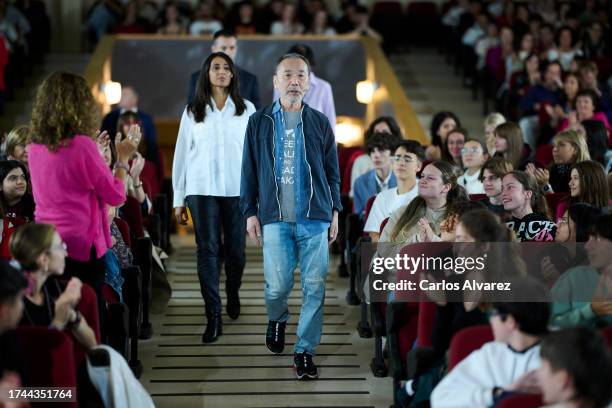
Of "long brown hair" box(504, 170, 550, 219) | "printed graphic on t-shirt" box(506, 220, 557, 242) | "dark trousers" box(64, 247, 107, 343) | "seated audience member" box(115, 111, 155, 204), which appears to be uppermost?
"seated audience member" box(115, 111, 155, 204)

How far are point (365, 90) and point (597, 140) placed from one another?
340 cm

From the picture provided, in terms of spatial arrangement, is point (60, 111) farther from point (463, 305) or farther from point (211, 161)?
point (463, 305)

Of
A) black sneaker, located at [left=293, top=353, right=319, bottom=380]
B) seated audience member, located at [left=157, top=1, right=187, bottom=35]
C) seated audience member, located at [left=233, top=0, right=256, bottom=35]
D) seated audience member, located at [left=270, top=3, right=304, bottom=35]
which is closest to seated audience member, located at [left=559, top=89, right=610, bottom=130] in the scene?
black sneaker, located at [left=293, top=353, right=319, bottom=380]

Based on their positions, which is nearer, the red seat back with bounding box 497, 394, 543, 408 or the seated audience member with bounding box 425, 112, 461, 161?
the red seat back with bounding box 497, 394, 543, 408

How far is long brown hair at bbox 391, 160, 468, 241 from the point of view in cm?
488

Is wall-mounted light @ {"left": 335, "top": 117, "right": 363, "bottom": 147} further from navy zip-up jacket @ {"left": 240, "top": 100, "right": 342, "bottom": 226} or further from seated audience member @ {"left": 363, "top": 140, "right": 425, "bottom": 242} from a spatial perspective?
navy zip-up jacket @ {"left": 240, "top": 100, "right": 342, "bottom": 226}

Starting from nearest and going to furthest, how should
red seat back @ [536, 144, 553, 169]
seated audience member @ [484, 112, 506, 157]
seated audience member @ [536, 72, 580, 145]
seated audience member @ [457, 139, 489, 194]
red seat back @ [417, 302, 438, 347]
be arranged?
red seat back @ [417, 302, 438, 347], seated audience member @ [457, 139, 489, 194], seated audience member @ [484, 112, 506, 157], red seat back @ [536, 144, 553, 169], seated audience member @ [536, 72, 580, 145]

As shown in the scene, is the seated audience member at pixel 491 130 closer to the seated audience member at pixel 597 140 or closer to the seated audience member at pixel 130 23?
the seated audience member at pixel 597 140

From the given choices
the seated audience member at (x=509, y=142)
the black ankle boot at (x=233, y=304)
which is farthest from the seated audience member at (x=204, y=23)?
the black ankle boot at (x=233, y=304)

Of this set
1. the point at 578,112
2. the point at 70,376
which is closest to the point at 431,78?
the point at 578,112

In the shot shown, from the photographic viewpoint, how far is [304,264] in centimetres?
479

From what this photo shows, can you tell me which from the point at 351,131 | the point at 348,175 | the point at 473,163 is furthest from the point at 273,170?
the point at 351,131

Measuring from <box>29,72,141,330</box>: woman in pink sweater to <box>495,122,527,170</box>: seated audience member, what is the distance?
3.28 metres

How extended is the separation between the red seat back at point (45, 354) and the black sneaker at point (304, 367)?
153 cm
